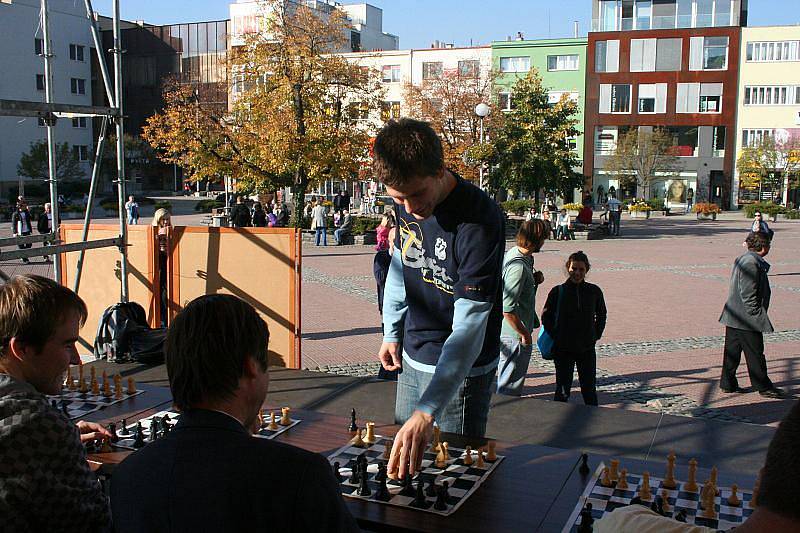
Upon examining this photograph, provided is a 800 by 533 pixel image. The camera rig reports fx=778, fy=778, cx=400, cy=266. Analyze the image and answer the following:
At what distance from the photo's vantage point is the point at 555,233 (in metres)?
29.3

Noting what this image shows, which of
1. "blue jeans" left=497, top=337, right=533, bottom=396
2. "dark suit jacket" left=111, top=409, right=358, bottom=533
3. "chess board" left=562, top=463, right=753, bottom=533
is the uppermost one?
"dark suit jacket" left=111, top=409, right=358, bottom=533

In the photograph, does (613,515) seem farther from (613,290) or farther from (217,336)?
(613,290)

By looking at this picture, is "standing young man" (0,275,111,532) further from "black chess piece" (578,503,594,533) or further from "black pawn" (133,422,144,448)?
"black chess piece" (578,503,594,533)

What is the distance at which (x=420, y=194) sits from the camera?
3.12 metres

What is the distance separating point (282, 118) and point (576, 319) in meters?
19.2

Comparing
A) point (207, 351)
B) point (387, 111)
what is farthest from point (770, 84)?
point (207, 351)

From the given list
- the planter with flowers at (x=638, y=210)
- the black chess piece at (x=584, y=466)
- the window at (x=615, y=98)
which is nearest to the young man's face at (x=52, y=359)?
the black chess piece at (x=584, y=466)

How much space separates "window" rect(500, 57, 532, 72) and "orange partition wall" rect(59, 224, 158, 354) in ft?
170

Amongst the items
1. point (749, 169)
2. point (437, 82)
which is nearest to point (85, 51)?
point (437, 82)

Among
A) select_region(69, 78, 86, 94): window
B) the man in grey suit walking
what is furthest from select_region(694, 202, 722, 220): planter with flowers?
select_region(69, 78, 86, 94): window

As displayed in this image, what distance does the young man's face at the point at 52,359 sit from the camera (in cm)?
273

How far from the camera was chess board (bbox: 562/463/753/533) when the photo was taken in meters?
2.79

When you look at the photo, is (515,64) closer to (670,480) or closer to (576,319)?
(576,319)

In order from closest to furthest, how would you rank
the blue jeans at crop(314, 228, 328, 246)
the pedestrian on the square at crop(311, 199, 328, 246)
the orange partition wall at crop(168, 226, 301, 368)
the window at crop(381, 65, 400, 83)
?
1. the orange partition wall at crop(168, 226, 301, 368)
2. the pedestrian on the square at crop(311, 199, 328, 246)
3. the blue jeans at crop(314, 228, 328, 246)
4. the window at crop(381, 65, 400, 83)
